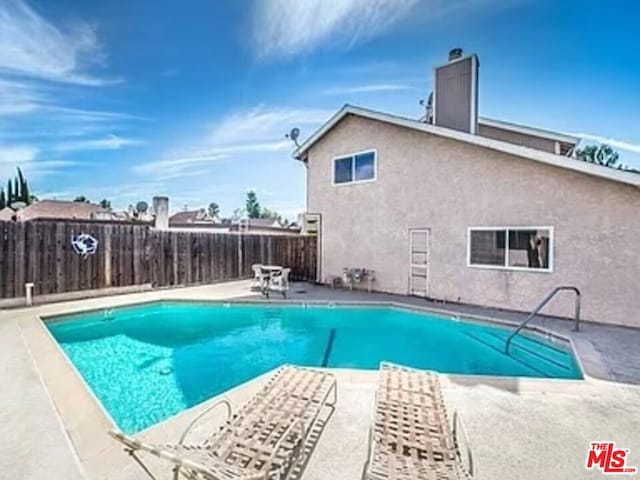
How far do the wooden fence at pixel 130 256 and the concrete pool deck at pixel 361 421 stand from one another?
4541mm

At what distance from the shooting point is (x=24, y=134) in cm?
1889

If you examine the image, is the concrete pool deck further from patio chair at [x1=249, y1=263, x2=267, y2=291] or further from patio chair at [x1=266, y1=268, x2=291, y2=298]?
patio chair at [x1=249, y1=263, x2=267, y2=291]

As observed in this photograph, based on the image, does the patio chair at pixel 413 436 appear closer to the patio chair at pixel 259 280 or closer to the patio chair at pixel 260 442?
the patio chair at pixel 260 442

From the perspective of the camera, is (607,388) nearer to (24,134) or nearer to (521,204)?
(521,204)

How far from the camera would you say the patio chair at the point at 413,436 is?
2555mm

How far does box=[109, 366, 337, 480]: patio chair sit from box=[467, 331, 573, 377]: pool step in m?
4.57

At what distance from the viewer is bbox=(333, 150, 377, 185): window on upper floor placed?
43.9 ft

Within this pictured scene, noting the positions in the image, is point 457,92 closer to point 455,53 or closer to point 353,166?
point 455,53

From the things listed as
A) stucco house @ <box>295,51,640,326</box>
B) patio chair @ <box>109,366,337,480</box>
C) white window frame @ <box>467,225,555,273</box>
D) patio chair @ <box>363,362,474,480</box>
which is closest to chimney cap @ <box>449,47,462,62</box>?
stucco house @ <box>295,51,640,326</box>

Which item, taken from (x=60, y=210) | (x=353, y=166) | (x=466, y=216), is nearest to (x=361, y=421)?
(x=466, y=216)

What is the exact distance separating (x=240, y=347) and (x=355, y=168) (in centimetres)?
808

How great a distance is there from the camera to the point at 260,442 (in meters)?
2.96

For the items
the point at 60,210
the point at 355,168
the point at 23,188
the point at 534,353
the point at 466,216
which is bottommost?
the point at 534,353

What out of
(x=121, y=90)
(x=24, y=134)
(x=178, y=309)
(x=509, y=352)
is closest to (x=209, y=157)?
(x=24, y=134)
